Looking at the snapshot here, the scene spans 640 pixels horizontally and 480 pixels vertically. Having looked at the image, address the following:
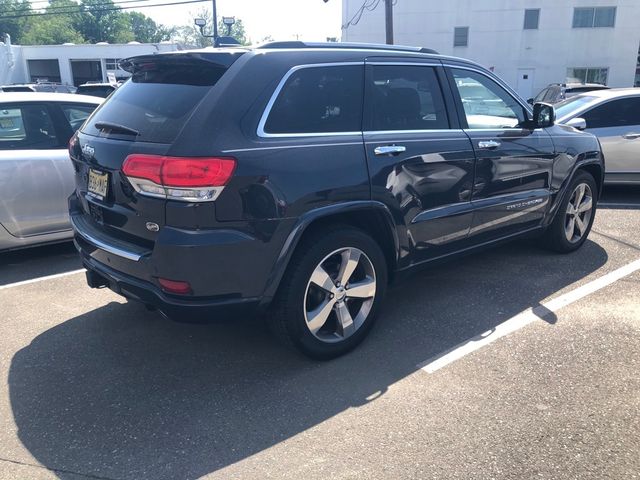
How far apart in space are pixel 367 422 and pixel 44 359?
2129 millimetres

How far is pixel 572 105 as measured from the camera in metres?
8.45

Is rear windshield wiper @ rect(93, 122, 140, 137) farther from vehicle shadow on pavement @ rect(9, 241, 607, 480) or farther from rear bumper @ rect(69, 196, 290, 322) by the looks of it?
vehicle shadow on pavement @ rect(9, 241, 607, 480)

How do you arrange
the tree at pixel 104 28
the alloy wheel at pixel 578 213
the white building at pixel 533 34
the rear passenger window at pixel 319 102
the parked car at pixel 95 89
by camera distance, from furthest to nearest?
the tree at pixel 104 28 → the white building at pixel 533 34 → the parked car at pixel 95 89 → the alloy wheel at pixel 578 213 → the rear passenger window at pixel 319 102

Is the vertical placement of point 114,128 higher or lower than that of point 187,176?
higher

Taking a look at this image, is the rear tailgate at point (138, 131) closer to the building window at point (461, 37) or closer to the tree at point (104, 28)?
the building window at point (461, 37)

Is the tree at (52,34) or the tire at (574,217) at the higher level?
the tree at (52,34)

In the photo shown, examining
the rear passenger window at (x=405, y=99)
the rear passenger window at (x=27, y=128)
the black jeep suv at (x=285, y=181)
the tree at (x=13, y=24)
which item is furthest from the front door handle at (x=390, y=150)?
the tree at (x=13, y=24)

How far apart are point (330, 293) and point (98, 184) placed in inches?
60.0

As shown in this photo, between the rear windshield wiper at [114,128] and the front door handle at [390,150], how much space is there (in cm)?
142

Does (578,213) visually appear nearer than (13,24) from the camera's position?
Yes

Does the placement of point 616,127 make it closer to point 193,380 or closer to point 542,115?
point 542,115

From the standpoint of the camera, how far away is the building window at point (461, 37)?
117 feet

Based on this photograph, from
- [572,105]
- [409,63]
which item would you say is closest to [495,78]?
[409,63]

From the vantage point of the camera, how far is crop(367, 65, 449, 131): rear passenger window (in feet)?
12.0
